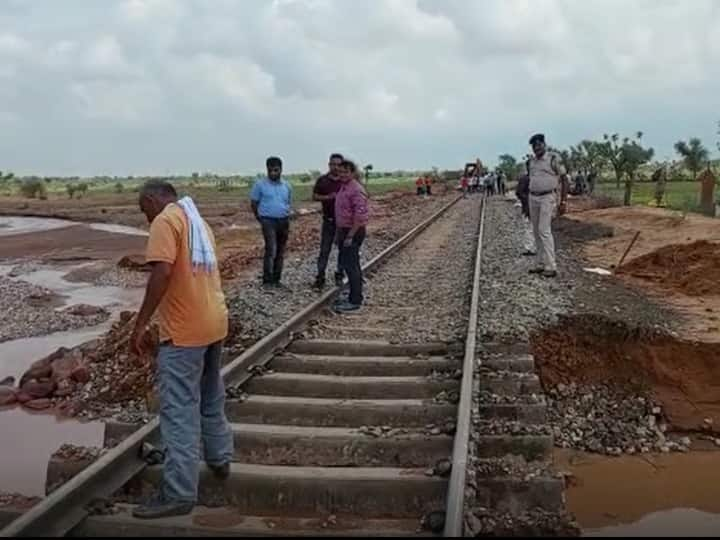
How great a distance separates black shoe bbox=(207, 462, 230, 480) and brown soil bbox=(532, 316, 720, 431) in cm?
407

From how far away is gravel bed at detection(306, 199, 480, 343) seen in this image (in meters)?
8.90

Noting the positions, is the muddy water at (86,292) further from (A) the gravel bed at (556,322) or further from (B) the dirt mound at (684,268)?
(B) the dirt mound at (684,268)

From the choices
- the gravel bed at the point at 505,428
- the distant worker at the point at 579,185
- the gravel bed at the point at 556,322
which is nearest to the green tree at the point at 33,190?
the distant worker at the point at 579,185

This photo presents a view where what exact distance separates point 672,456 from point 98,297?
13.8m

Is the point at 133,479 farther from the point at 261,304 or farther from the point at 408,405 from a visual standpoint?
the point at 261,304

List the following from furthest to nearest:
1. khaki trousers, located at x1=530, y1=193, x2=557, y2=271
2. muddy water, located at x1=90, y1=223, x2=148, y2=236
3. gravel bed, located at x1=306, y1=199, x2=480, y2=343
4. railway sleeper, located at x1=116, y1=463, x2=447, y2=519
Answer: muddy water, located at x1=90, y1=223, x2=148, y2=236
khaki trousers, located at x1=530, y1=193, x2=557, y2=271
gravel bed, located at x1=306, y1=199, x2=480, y2=343
railway sleeper, located at x1=116, y1=463, x2=447, y2=519

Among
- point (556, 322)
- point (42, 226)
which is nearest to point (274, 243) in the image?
point (556, 322)

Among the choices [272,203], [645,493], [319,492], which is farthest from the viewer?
[272,203]

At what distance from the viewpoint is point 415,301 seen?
36.6 ft

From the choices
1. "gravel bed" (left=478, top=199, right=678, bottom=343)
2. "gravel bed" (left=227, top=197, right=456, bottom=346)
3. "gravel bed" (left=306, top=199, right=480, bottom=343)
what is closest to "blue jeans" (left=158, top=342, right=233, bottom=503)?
"gravel bed" (left=227, top=197, right=456, bottom=346)

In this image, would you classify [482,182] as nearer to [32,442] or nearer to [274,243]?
[274,243]

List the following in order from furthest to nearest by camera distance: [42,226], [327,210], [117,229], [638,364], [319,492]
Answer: [42,226]
[117,229]
[327,210]
[638,364]
[319,492]

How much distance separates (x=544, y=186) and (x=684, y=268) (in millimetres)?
4679

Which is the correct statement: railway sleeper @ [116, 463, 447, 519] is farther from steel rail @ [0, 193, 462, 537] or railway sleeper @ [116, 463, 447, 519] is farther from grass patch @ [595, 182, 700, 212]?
grass patch @ [595, 182, 700, 212]
